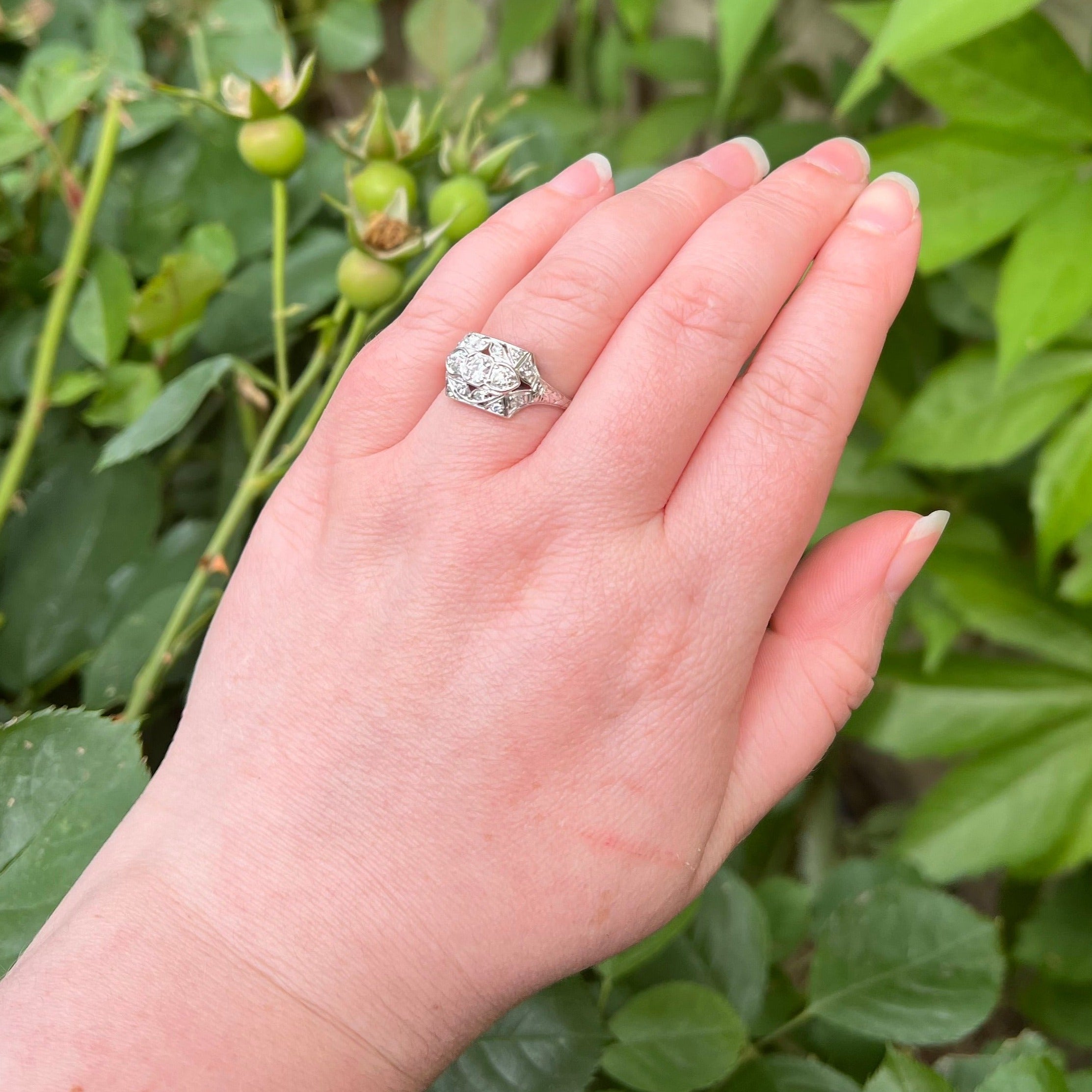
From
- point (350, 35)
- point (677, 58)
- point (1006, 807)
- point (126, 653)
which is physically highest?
point (350, 35)

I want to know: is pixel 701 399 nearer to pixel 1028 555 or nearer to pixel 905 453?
pixel 905 453

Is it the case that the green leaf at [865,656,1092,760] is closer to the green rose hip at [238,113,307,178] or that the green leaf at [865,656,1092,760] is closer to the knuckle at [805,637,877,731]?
the knuckle at [805,637,877,731]

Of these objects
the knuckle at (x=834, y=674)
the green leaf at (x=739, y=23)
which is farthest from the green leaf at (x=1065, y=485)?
the green leaf at (x=739, y=23)

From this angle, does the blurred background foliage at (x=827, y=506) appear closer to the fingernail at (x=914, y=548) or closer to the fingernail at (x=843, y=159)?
the fingernail at (x=843, y=159)

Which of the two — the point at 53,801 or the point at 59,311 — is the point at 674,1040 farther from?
the point at 59,311

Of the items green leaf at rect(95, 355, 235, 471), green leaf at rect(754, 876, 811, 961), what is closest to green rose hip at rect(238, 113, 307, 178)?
green leaf at rect(95, 355, 235, 471)

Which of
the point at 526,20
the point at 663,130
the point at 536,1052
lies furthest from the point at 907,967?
the point at 526,20
